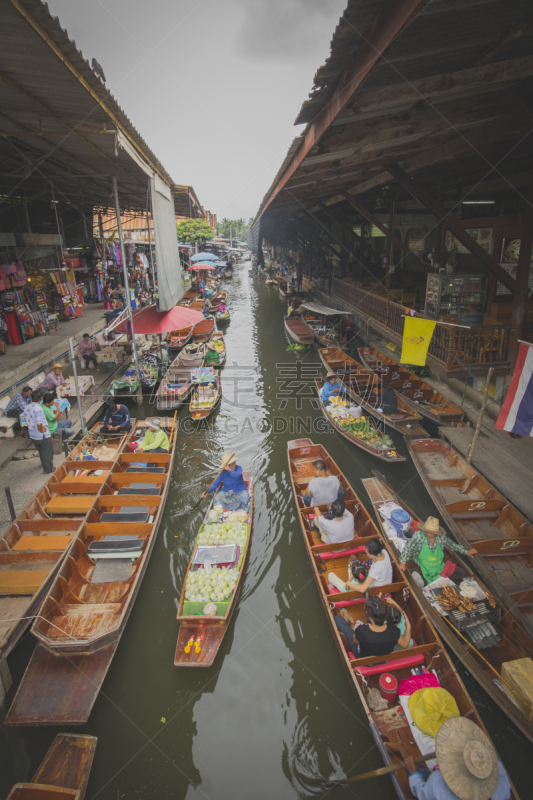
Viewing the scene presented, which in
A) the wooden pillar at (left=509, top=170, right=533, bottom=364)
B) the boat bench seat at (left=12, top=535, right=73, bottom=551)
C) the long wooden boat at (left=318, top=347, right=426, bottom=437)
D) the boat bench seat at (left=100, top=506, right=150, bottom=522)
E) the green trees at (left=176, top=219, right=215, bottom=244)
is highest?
the green trees at (left=176, top=219, right=215, bottom=244)

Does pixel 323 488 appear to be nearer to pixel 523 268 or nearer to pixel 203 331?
pixel 523 268

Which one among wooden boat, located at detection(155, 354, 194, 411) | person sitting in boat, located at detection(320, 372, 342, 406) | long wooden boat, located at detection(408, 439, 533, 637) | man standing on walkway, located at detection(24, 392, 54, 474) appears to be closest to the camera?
long wooden boat, located at detection(408, 439, 533, 637)

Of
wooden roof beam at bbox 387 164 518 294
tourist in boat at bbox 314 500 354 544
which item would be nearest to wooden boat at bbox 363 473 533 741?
tourist in boat at bbox 314 500 354 544

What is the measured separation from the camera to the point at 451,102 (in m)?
5.16

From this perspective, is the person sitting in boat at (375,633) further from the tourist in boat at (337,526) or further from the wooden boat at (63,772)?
the wooden boat at (63,772)

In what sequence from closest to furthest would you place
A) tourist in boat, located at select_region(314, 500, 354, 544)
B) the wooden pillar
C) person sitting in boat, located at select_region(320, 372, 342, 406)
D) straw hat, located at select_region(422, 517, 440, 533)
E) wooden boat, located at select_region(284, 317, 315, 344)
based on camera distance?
straw hat, located at select_region(422, 517, 440, 533) < tourist in boat, located at select_region(314, 500, 354, 544) < the wooden pillar < person sitting in boat, located at select_region(320, 372, 342, 406) < wooden boat, located at select_region(284, 317, 315, 344)

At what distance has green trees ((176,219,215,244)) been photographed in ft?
134

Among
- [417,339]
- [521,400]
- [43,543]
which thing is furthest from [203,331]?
[521,400]

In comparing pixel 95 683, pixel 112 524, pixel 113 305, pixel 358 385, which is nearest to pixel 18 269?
pixel 113 305

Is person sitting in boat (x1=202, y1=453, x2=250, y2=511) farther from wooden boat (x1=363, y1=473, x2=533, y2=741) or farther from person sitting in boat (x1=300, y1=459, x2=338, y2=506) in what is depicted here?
wooden boat (x1=363, y1=473, x2=533, y2=741)

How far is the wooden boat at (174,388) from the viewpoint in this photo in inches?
479

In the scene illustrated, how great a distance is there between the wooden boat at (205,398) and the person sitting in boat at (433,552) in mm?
7484

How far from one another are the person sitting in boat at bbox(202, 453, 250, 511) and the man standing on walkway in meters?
3.79

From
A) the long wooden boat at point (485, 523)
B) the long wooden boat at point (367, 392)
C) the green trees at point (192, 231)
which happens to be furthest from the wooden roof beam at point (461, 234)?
the green trees at point (192, 231)
